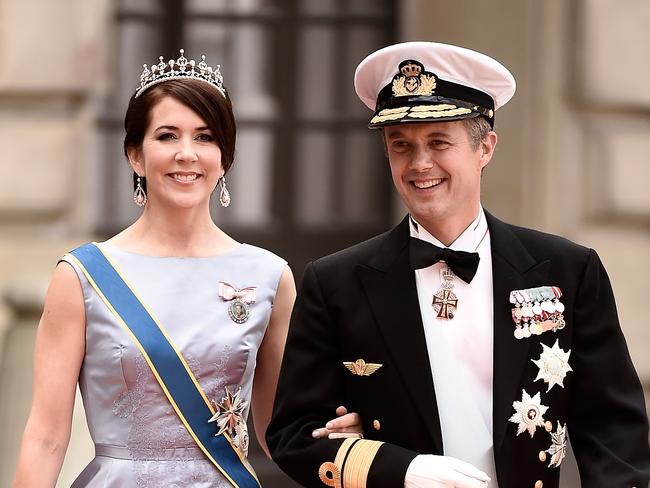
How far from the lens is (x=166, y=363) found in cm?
383

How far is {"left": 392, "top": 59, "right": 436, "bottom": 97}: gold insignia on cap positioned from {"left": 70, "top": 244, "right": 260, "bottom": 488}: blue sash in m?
0.88

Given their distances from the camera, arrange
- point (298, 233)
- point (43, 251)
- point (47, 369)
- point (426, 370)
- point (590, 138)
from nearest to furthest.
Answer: point (426, 370) < point (47, 369) < point (43, 251) < point (590, 138) < point (298, 233)

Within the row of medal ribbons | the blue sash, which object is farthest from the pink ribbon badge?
the row of medal ribbons

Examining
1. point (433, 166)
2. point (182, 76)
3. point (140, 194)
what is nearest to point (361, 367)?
point (433, 166)

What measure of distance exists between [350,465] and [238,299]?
0.71 m

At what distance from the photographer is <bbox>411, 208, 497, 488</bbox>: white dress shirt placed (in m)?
3.45

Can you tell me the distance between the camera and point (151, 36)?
696 cm

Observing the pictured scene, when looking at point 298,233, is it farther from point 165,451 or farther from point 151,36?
point 165,451

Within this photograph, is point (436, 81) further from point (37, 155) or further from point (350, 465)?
point (37, 155)

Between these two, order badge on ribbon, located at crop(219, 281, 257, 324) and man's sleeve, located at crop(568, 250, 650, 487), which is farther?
order badge on ribbon, located at crop(219, 281, 257, 324)

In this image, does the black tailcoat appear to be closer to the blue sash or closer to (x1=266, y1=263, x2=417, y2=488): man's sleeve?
(x1=266, y1=263, x2=417, y2=488): man's sleeve

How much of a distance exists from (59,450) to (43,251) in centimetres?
248

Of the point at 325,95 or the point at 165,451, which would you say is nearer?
the point at 165,451

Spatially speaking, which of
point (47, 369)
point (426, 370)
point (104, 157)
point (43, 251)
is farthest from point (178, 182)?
point (104, 157)
